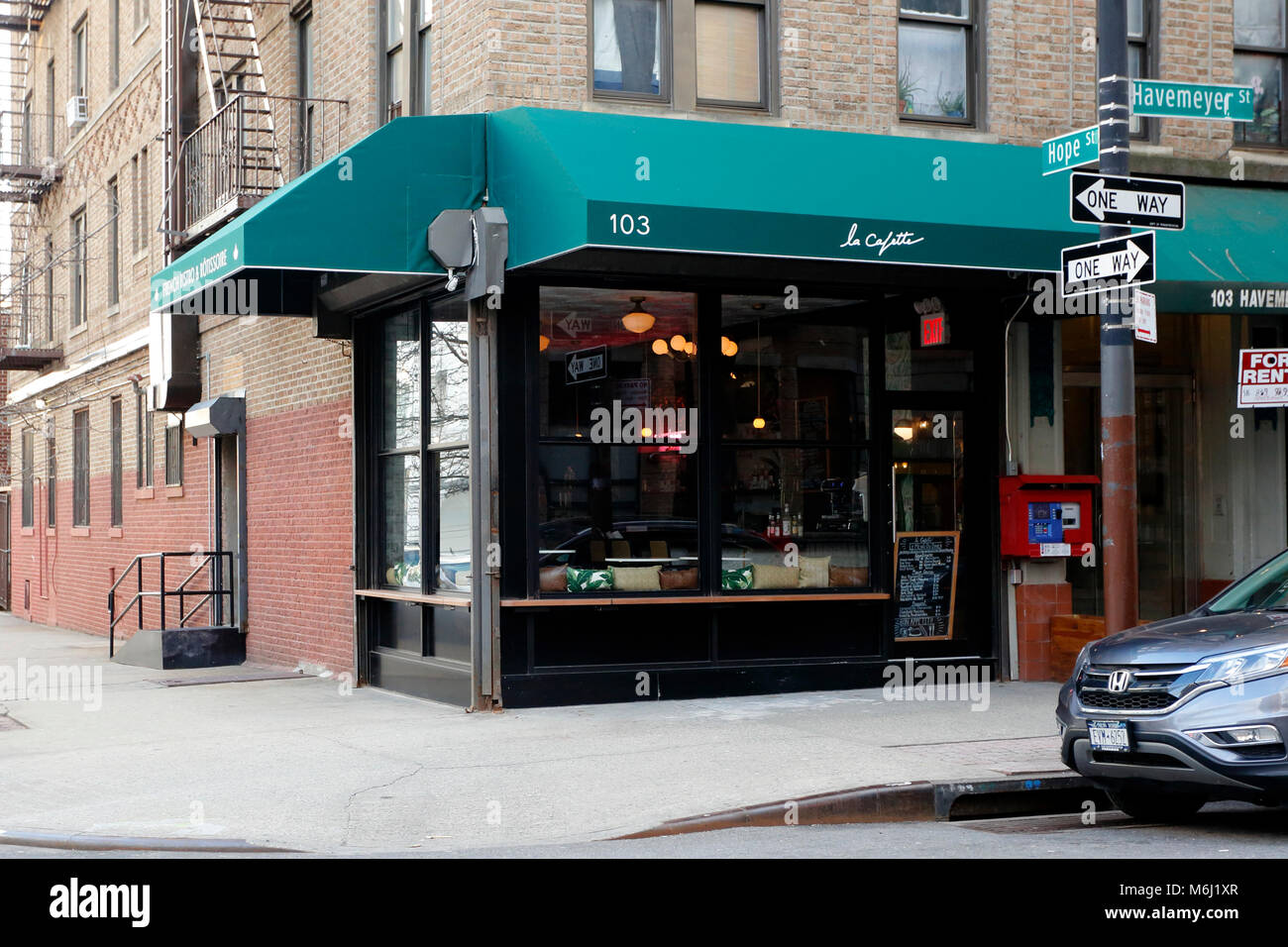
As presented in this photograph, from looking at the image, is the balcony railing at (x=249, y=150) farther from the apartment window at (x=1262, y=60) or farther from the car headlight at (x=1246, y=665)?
the car headlight at (x=1246, y=665)

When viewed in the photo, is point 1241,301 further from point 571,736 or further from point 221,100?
point 221,100

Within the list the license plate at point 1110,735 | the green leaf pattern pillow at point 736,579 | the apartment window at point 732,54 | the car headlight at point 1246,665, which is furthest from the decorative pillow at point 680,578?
the car headlight at point 1246,665

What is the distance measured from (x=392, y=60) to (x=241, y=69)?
148 inches

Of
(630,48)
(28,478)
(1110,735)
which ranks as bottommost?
(1110,735)

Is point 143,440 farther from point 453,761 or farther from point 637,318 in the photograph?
point 453,761

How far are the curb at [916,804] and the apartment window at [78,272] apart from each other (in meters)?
19.4

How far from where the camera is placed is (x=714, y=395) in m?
12.9

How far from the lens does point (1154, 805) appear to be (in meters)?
8.40

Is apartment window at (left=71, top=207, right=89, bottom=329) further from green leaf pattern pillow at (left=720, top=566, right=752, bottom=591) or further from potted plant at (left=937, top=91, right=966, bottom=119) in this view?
potted plant at (left=937, top=91, right=966, bottom=119)

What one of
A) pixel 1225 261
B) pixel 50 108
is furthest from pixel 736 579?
pixel 50 108

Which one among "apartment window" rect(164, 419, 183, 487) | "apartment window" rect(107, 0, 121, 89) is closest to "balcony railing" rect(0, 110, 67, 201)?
"apartment window" rect(107, 0, 121, 89)

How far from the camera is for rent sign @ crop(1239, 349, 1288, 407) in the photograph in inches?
439

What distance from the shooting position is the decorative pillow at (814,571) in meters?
13.3

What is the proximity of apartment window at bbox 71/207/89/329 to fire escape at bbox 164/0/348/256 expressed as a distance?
8286 millimetres
